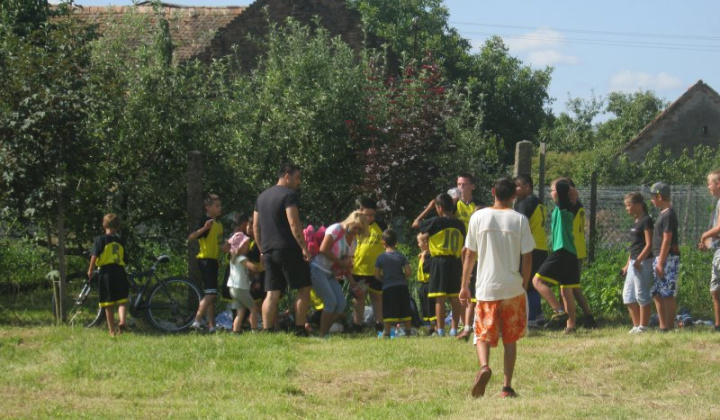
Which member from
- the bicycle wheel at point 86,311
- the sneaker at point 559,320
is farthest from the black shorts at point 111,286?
the sneaker at point 559,320

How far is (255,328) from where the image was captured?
1267cm

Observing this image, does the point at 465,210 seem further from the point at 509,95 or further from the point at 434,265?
the point at 509,95

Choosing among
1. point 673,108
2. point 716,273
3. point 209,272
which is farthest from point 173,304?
point 673,108

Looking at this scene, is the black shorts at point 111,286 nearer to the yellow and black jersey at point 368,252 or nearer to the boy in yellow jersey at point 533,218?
the yellow and black jersey at point 368,252

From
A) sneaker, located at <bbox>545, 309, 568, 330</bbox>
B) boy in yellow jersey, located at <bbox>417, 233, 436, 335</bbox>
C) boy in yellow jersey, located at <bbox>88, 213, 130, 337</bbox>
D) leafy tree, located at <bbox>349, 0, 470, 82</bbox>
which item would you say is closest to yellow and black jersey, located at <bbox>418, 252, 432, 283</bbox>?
boy in yellow jersey, located at <bbox>417, 233, 436, 335</bbox>

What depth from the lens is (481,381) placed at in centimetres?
883

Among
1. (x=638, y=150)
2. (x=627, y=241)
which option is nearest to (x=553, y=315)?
(x=627, y=241)

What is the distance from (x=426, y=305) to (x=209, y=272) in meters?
2.76

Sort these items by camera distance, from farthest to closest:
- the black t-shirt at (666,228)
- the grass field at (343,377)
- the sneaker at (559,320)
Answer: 1. the sneaker at (559,320)
2. the black t-shirt at (666,228)
3. the grass field at (343,377)

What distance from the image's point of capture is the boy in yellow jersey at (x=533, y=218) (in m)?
12.7

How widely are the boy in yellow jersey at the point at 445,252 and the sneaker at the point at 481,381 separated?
11.6ft

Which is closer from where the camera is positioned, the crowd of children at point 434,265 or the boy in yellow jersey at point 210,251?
the crowd of children at point 434,265

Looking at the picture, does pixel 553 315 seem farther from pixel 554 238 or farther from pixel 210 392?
pixel 210 392

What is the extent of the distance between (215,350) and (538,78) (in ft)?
139
